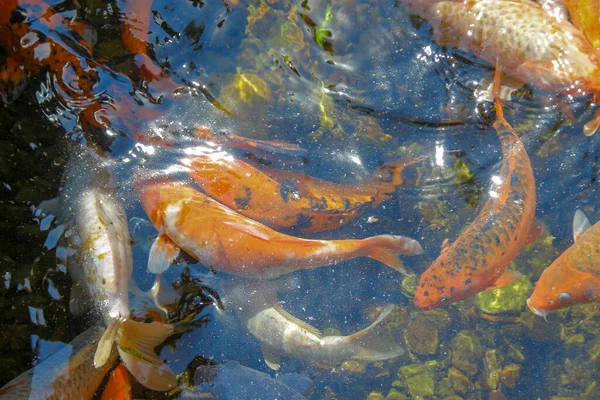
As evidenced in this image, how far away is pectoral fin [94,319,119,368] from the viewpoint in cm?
275

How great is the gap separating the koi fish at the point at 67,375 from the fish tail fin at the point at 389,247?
6.95ft

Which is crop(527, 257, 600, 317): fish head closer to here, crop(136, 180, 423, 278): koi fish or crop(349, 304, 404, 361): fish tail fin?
crop(136, 180, 423, 278): koi fish

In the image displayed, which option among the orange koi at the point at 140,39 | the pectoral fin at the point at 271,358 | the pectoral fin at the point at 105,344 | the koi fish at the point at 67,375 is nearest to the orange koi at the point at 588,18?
the orange koi at the point at 140,39

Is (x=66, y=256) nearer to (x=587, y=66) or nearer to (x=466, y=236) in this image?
(x=466, y=236)

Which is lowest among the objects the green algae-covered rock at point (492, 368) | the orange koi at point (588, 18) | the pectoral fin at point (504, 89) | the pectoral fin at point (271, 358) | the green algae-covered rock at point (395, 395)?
the green algae-covered rock at point (395, 395)

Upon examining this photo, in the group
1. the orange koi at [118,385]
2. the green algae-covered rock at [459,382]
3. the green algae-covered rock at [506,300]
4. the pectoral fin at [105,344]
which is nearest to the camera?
the pectoral fin at [105,344]

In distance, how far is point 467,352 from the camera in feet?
13.8

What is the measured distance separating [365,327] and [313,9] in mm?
3221

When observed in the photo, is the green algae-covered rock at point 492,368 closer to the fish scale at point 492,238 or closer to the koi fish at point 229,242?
the fish scale at point 492,238

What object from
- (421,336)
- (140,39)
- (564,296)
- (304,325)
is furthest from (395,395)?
(140,39)

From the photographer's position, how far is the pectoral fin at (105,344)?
108 inches

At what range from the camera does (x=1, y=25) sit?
357cm

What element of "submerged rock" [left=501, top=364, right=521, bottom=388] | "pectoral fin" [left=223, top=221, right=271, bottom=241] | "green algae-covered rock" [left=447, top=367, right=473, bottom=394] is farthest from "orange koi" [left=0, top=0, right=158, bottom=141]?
"submerged rock" [left=501, top=364, right=521, bottom=388]

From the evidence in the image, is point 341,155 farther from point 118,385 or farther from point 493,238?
point 118,385
